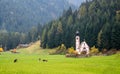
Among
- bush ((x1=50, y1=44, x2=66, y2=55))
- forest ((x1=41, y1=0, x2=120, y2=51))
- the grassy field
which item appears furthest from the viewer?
bush ((x1=50, y1=44, x2=66, y2=55))

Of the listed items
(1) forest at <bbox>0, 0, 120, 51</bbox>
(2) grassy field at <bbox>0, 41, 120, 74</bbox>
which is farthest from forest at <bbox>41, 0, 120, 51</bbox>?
(2) grassy field at <bbox>0, 41, 120, 74</bbox>

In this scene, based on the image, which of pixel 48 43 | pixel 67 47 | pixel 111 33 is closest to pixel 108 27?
pixel 111 33

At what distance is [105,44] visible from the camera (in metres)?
130

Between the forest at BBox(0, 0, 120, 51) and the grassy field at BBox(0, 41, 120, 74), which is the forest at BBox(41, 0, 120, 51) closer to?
the forest at BBox(0, 0, 120, 51)

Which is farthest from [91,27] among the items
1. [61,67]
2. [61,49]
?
[61,67]

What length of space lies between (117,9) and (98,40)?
35.1 m

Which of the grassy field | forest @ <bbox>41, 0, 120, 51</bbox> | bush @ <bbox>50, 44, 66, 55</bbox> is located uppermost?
forest @ <bbox>41, 0, 120, 51</bbox>

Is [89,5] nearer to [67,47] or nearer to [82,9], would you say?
[82,9]

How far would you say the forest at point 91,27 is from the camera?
5226 inches

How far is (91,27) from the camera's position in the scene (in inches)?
5925

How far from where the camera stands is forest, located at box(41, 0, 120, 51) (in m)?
133

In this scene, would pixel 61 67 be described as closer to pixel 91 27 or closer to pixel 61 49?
pixel 91 27

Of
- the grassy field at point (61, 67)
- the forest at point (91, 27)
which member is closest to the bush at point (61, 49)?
the forest at point (91, 27)

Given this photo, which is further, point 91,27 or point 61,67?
point 91,27
